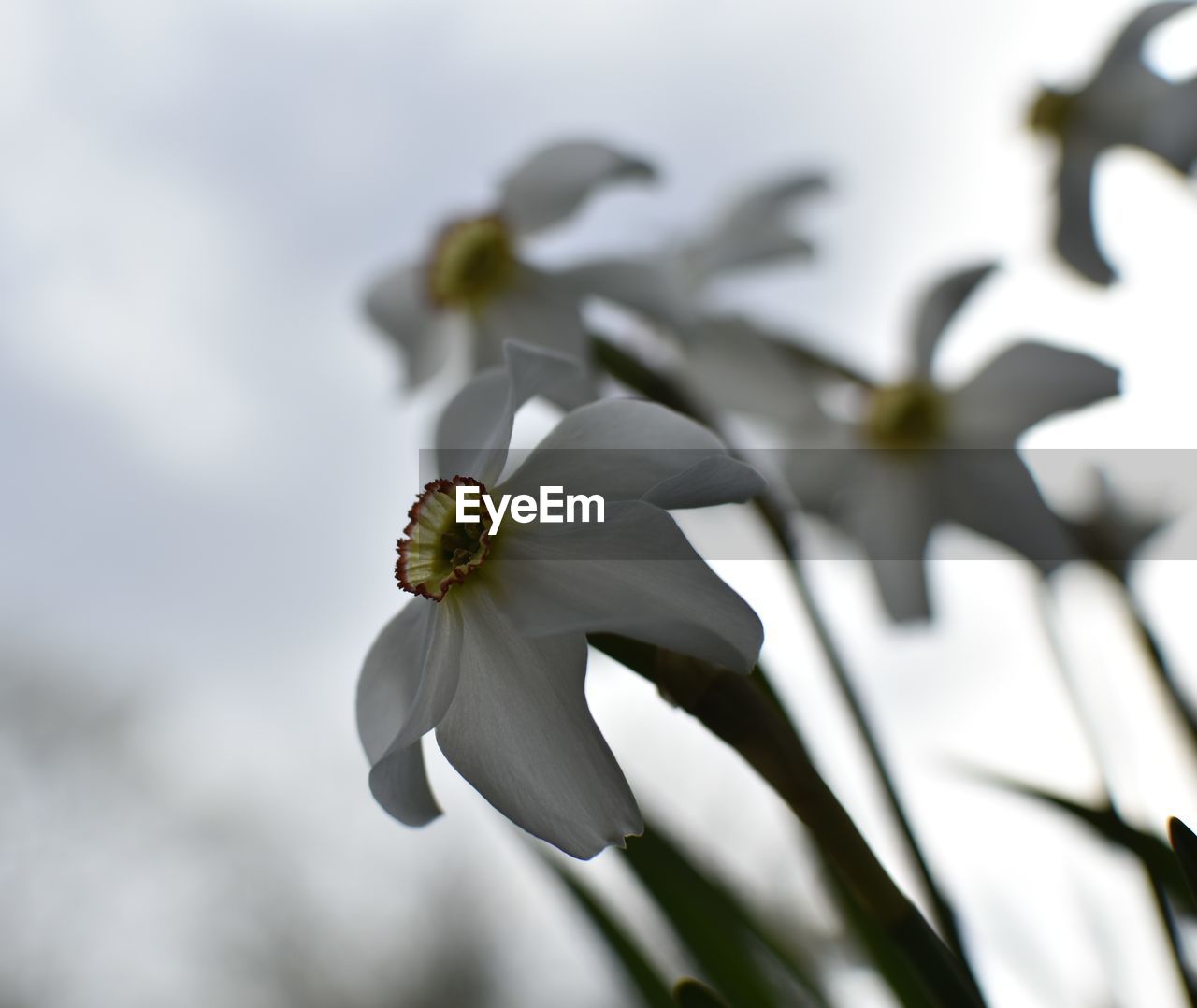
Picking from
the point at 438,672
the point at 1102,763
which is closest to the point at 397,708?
the point at 438,672

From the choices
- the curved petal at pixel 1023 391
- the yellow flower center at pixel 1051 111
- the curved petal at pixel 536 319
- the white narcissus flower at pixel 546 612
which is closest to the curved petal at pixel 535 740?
the white narcissus flower at pixel 546 612

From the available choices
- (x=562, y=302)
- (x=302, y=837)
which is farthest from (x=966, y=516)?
(x=302, y=837)

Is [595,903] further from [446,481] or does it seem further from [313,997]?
[313,997]

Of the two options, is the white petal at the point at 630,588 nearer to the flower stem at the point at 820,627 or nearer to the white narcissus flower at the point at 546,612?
the white narcissus flower at the point at 546,612

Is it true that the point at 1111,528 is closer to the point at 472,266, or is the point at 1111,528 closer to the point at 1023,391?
the point at 1023,391

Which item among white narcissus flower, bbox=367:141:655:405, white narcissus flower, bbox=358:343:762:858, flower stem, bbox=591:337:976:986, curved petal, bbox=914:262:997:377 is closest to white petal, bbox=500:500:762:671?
white narcissus flower, bbox=358:343:762:858
